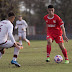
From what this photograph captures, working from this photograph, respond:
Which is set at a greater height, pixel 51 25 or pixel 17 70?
pixel 51 25

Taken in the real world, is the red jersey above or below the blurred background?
above

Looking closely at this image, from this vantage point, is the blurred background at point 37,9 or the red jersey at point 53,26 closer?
the red jersey at point 53,26

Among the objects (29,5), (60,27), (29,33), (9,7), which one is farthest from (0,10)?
(60,27)

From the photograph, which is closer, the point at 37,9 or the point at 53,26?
the point at 53,26

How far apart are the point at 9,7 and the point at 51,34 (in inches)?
1186

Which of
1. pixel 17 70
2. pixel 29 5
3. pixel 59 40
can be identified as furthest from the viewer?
pixel 29 5

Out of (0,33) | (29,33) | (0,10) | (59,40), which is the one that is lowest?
(29,33)

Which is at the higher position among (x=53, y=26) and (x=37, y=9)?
(x=53, y=26)

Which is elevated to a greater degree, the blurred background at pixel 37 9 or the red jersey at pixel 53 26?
the red jersey at pixel 53 26

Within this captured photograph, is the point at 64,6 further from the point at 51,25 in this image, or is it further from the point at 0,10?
the point at 51,25

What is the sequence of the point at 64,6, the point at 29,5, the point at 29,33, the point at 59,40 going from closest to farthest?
1. the point at 59,40
2. the point at 29,33
3. the point at 64,6
4. the point at 29,5

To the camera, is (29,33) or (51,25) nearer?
(51,25)

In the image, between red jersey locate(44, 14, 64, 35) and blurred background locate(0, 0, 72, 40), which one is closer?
red jersey locate(44, 14, 64, 35)

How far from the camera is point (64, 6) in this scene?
49.5m
